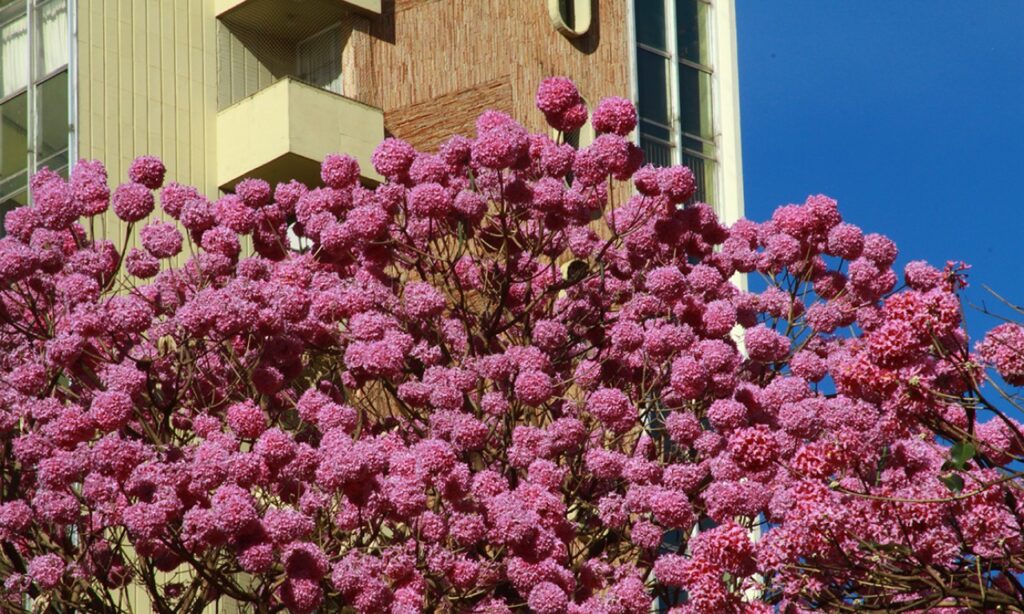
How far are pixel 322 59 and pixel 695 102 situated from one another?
177 inches

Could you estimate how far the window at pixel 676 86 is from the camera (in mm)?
25062

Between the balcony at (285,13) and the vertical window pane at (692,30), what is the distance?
3.73m

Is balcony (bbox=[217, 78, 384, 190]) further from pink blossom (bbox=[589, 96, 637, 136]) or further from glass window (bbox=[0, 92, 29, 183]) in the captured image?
pink blossom (bbox=[589, 96, 637, 136])

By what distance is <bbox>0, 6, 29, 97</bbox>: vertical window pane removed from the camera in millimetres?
23312

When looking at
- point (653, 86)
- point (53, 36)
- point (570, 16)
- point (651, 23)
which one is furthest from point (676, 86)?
point (53, 36)

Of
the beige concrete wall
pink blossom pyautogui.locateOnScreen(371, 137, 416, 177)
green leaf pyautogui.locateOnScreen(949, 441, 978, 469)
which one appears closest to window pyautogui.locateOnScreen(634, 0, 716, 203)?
the beige concrete wall

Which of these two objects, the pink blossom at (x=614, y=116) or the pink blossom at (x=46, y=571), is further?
the pink blossom at (x=614, y=116)

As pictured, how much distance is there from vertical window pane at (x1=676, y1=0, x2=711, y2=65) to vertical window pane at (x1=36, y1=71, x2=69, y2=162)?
755cm

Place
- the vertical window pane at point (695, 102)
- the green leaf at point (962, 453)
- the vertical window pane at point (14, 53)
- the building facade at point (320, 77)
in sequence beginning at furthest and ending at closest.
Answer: the vertical window pane at point (695, 102), the vertical window pane at point (14, 53), the building facade at point (320, 77), the green leaf at point (962, 453)

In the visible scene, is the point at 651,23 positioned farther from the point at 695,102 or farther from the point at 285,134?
the point at 285,134

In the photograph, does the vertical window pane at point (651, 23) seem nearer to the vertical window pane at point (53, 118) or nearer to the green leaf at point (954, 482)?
the vertical window pane at point (53, 118)

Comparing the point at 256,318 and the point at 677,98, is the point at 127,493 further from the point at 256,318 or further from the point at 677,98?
the point at 677,98

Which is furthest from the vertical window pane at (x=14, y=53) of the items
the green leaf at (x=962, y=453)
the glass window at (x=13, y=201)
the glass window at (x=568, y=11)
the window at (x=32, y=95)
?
the green leaf at (x=962, y=453)

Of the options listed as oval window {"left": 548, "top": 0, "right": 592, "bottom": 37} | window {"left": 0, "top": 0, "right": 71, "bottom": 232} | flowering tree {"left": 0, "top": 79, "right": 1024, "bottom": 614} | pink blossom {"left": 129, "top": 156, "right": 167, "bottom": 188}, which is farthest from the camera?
oval window {"left": 548, "top": 0, "right": 592, "bottom": 37}
